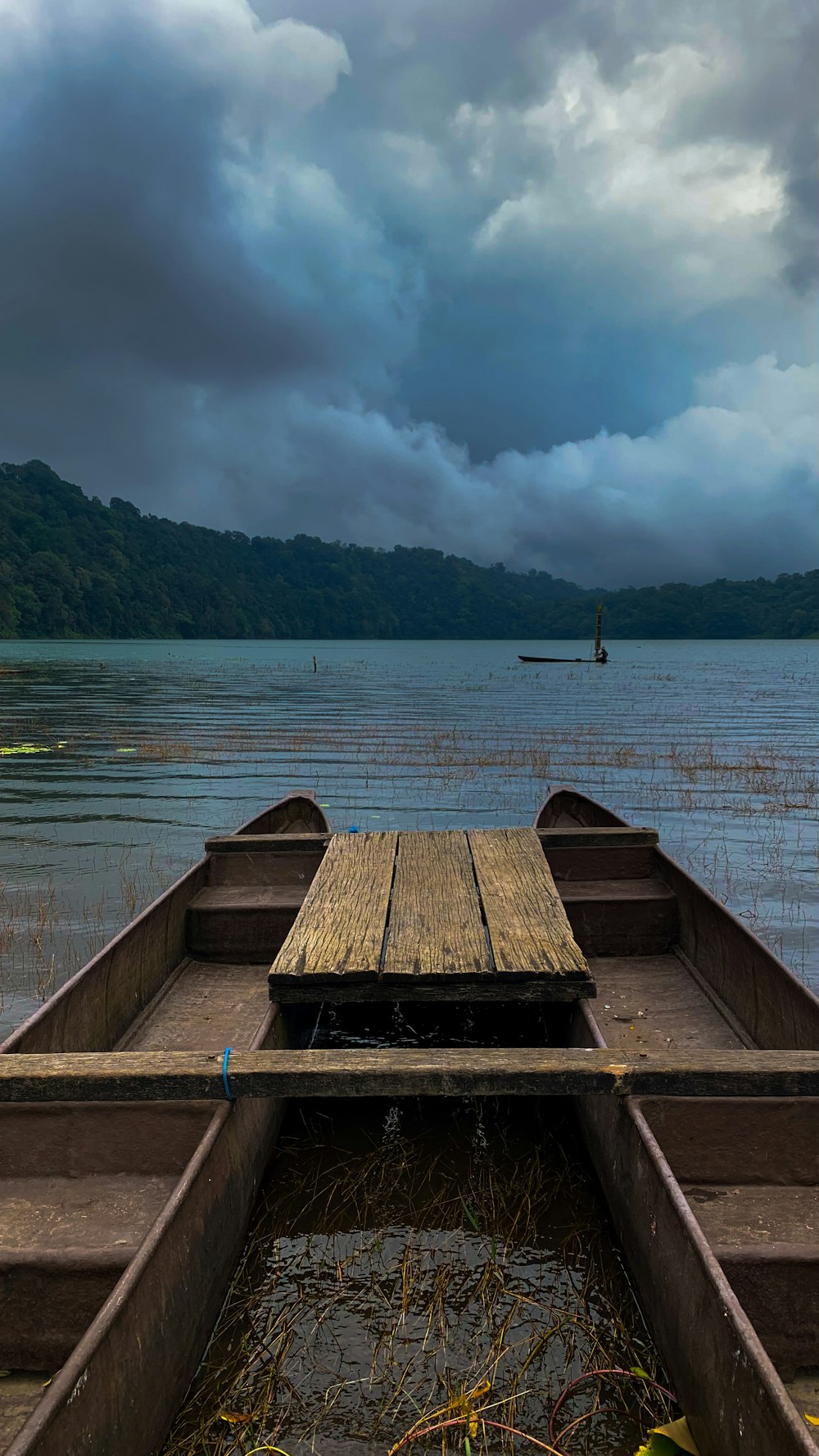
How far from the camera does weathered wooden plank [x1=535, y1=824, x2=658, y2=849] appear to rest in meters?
7.96

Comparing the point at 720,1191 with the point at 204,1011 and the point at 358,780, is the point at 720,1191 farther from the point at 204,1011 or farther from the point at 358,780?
the point at 358,780

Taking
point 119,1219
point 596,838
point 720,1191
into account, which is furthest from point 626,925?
point 119,1219

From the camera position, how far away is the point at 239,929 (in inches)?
284

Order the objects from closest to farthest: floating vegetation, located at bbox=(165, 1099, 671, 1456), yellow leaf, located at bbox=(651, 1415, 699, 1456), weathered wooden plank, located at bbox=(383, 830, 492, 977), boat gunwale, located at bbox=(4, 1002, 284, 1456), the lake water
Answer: boat gunwale, located at bbox=(4, 1002, 284, 1456) < yellow leaf, located at bbox=(651, 1415, 699, 1456) < floating vegetation, located at bbox=(165, 1099, 671, 1456) < weathered wooden plank, located at bbox=(383, 830, 492, 977) < the lake water

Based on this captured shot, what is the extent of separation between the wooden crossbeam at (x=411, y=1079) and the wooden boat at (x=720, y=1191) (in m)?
0.12

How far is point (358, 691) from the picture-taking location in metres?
46.9

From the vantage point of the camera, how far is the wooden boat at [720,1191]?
2.59m

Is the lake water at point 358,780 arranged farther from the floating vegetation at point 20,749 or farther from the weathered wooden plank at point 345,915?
the weathered wooden plank at point 345,915

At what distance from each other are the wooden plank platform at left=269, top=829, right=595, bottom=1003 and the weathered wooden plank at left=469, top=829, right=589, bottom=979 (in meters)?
0.01

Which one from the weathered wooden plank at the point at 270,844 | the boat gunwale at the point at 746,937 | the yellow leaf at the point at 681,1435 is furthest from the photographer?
the weathered wooden plank at the point at 270,844

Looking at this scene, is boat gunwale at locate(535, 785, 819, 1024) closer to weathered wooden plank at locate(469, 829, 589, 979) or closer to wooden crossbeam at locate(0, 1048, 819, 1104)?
wooden crossbeam at locate(0, 1048, 819, 1104)

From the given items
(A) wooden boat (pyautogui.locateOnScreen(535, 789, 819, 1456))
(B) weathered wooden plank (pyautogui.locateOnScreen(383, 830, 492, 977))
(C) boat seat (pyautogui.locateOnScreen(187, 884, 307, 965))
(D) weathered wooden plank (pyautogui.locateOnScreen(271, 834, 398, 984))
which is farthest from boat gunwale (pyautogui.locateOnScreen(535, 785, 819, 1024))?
(C) boat seat (pyautogui.locateOnScreen(187, 884, 307, 965))

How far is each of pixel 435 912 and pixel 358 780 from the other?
13.3 metres

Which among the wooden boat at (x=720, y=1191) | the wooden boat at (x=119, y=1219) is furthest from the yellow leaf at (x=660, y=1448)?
the wooden boat at (x=119, y=1219)
